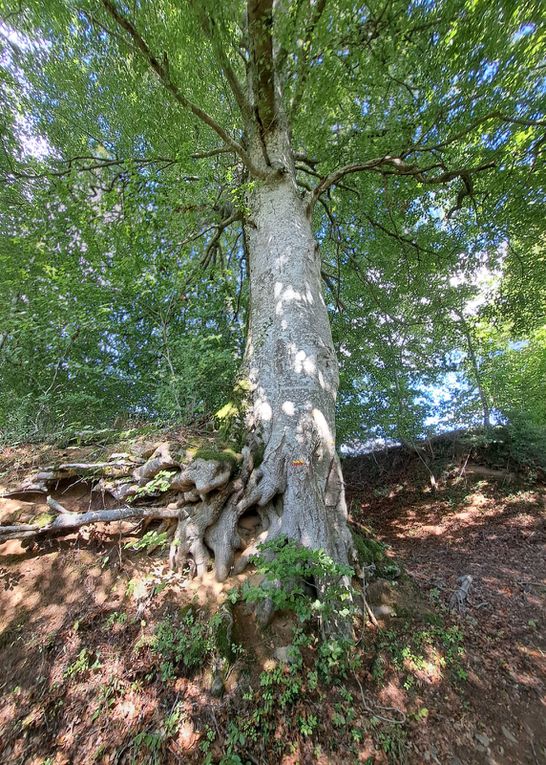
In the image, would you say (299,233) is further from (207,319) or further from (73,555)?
(73,555)

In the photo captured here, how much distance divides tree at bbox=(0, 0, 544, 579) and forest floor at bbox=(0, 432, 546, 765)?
2.17 ft

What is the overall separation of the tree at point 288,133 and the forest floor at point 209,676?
66cm

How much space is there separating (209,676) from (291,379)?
2379 mm

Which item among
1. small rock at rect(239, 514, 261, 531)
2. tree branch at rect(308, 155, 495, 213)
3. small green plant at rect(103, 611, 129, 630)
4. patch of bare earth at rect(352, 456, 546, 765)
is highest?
tree branch at rect(308, 155, 495, 213)

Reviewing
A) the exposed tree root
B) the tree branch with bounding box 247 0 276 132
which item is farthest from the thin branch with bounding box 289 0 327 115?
the exposed tree root

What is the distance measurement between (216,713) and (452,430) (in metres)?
10.9

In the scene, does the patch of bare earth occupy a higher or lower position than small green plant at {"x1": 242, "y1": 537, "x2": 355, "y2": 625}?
lower

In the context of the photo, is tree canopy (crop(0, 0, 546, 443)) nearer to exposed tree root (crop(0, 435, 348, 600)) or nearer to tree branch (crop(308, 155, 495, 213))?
tree branch (crop(308, 155, 495, 213))

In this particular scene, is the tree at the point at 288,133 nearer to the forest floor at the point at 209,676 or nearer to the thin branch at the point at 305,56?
the thin branch at the point at 305,56

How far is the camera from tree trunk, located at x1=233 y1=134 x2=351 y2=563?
2842mm

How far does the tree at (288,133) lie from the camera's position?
3.15 meters

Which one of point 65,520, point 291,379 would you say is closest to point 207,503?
point 65,520

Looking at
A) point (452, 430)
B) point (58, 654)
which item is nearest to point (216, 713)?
point (58, 654)

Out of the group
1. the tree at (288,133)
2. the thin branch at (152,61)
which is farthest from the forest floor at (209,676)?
the thin branch at (152,61)
